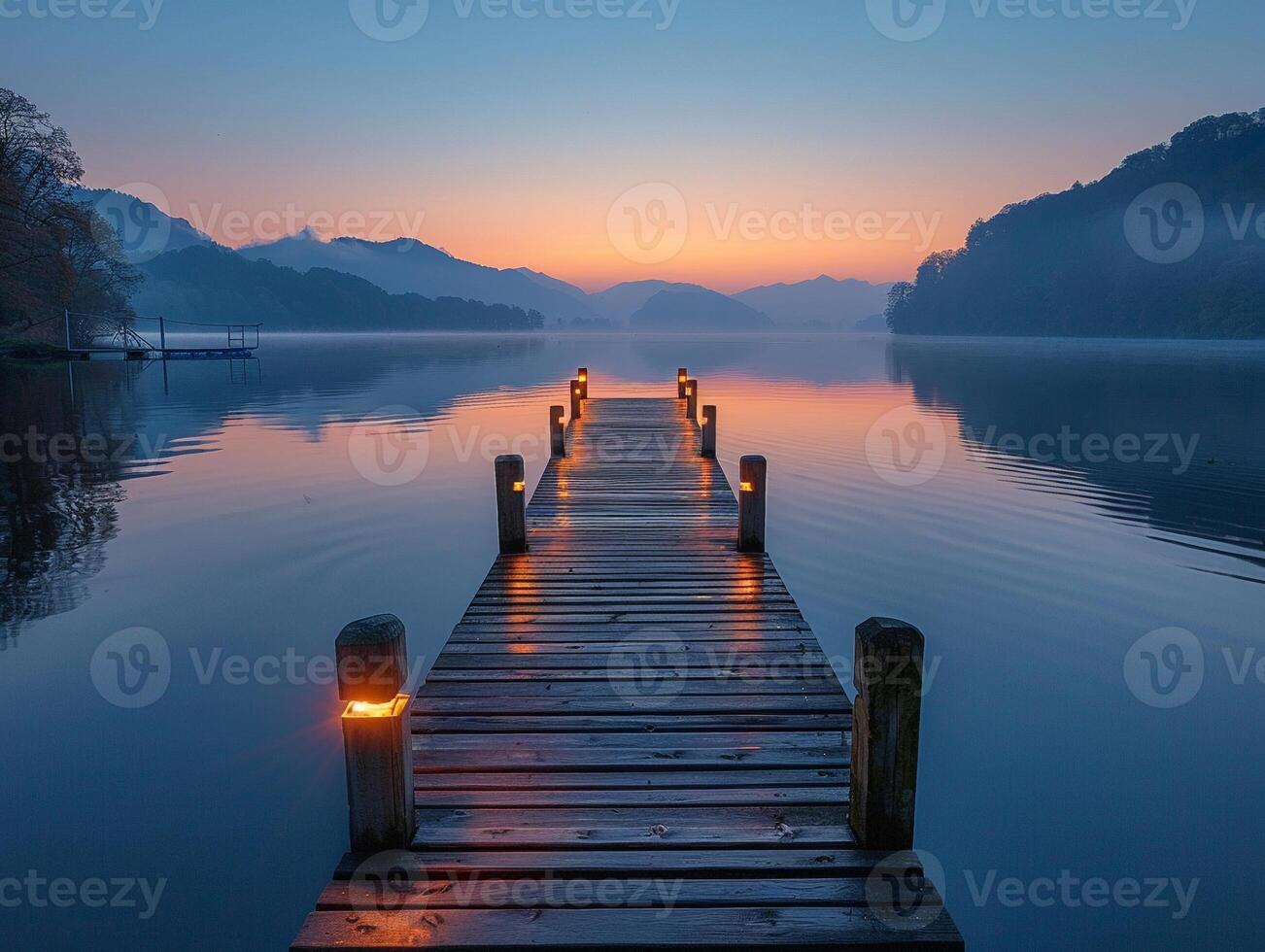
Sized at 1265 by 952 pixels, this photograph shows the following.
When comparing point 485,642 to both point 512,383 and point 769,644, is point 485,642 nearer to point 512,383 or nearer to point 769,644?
point 769,644

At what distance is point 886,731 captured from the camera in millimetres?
3611

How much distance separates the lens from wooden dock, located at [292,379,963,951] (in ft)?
11.1

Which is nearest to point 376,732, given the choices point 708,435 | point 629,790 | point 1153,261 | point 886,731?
point 629,790

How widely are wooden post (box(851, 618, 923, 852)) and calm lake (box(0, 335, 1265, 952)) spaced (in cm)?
249

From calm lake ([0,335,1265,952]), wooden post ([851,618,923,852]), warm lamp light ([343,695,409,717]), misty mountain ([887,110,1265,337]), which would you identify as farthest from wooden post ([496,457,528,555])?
misty mountain ([887,110,1265,337])

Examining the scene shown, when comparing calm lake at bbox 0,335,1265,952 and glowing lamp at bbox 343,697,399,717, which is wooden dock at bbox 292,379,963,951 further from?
calm lake at bbox 0,335,1265,952

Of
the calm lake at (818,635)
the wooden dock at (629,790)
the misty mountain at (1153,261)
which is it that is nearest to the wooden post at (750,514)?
the wooden dock at (629,790)

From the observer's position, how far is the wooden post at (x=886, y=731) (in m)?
3.52

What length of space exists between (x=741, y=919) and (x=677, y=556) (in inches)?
246

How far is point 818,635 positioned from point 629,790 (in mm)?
6307

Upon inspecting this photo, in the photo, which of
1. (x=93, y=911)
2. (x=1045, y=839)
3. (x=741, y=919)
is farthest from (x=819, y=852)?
(x=93, y=911)

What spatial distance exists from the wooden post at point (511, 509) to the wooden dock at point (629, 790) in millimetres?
1083

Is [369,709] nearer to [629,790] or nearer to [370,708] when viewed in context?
[370,708]

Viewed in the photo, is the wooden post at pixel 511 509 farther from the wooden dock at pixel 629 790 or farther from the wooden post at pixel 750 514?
the wooden post at pixel 750 514
